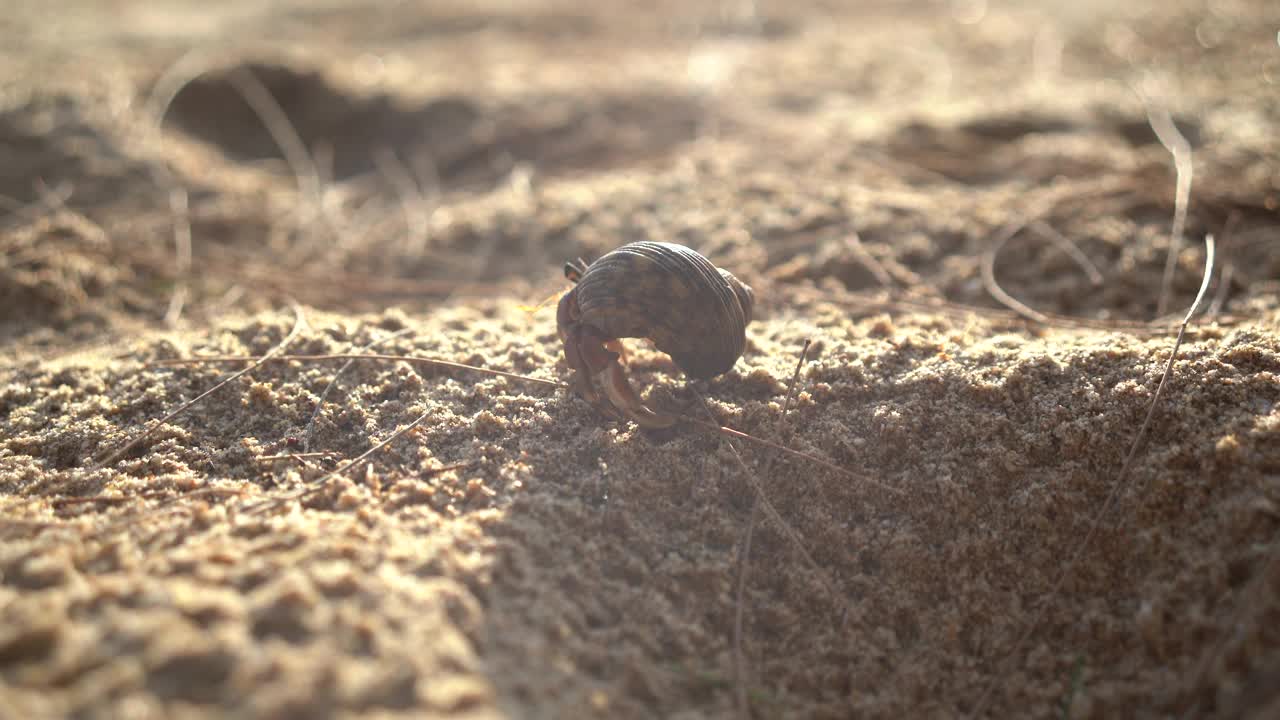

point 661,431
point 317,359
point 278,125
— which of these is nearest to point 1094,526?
point 661,431

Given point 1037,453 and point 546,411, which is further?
point 546,411

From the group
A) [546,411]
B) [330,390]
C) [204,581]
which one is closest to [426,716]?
[204,581]

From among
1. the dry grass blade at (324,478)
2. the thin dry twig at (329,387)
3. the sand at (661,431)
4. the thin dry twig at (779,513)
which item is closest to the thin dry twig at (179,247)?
the sand at (661,431)

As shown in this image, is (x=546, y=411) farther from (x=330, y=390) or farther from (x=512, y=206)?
(x=512, y=206)

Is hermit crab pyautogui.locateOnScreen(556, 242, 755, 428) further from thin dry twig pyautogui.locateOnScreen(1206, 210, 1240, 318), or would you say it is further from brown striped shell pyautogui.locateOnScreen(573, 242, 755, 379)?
thin dry twig pyautogui.locateOnScreen(1206, 210, 1240, 318)

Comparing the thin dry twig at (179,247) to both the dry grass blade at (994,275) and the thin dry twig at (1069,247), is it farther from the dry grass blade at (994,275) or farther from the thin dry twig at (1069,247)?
the thin dry twig at (1069,247)

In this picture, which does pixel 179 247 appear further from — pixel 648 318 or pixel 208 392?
pixel 648 318

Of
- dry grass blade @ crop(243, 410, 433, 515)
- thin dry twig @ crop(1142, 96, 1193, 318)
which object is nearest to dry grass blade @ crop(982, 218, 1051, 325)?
thin dry twig @ crop(1142, 96, 1193, 318)
